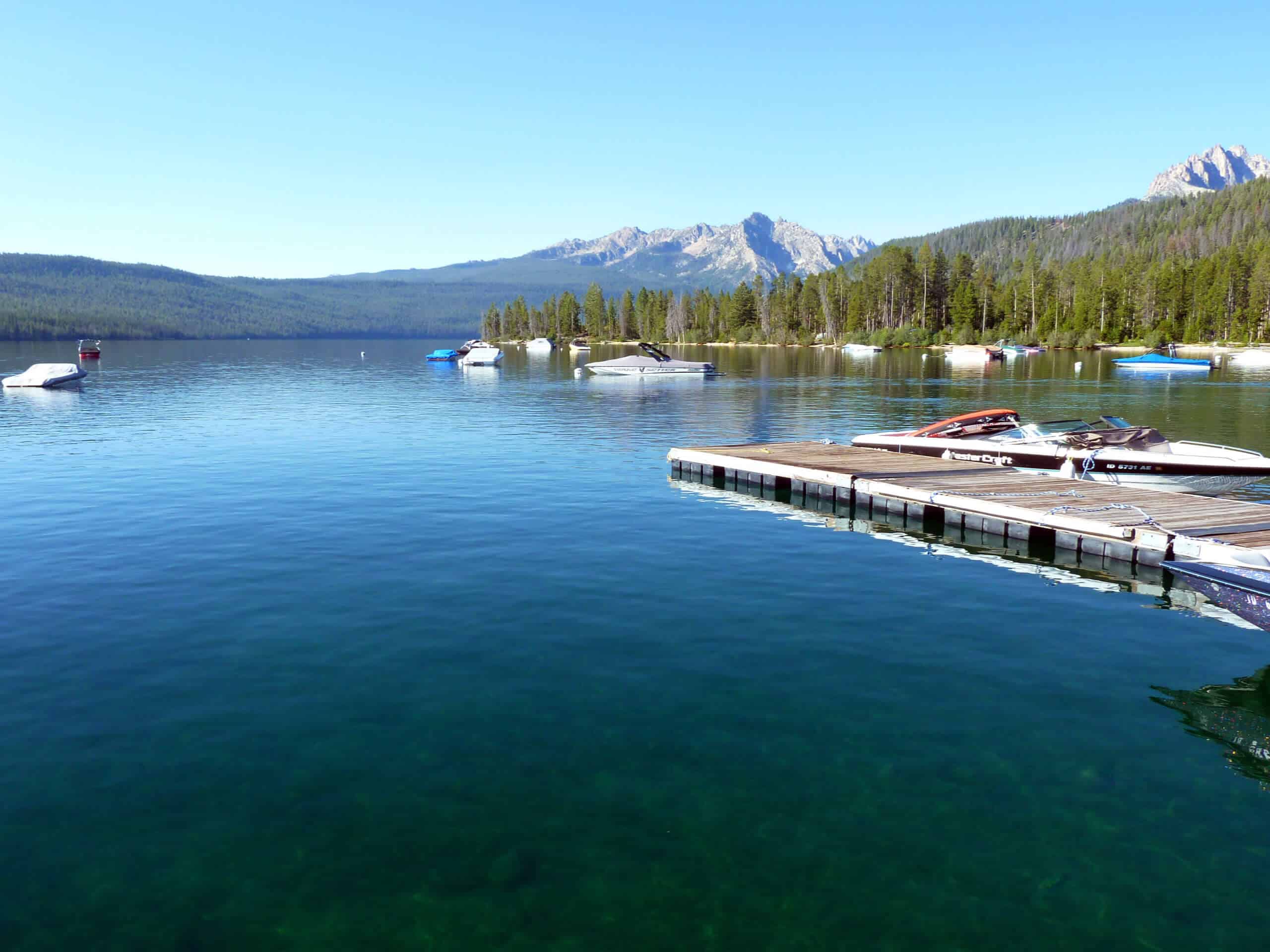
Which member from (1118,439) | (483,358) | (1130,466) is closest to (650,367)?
(483,358)

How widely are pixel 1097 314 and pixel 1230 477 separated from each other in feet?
581

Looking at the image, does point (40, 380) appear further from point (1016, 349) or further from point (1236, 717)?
point (1016, 349)

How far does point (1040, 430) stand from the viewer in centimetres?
3538

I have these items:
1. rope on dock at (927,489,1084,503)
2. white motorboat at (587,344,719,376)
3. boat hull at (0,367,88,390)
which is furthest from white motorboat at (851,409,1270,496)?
boat hull at (0,367,88,390)

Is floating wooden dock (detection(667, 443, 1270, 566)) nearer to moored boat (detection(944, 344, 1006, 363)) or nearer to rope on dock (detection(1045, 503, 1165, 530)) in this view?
rope on dock (detection(1045, 503, 1165, 530))

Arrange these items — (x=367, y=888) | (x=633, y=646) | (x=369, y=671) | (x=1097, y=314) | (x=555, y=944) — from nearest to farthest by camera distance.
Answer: (x=555, y=944) < (x=367, y=888) < (x=369, y=671) < (x=633, y=646) < (x=1097, y=314)

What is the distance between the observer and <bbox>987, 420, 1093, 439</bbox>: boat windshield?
3509 centimetres

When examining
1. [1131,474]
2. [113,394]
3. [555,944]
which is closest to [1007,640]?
[555,944]

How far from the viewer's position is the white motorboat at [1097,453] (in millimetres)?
30312

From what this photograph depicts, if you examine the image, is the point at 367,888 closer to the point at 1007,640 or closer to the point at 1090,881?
the point at 1090,881

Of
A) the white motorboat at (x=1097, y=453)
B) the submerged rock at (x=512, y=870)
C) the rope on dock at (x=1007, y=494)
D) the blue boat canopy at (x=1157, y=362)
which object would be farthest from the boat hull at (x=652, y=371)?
the submerged rock at (x=512, y=870)

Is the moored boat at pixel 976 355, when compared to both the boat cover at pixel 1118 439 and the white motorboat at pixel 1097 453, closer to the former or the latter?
the white motorboat at pixel 1097 453

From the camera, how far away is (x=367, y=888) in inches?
390

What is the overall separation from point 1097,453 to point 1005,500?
24.4 ft
